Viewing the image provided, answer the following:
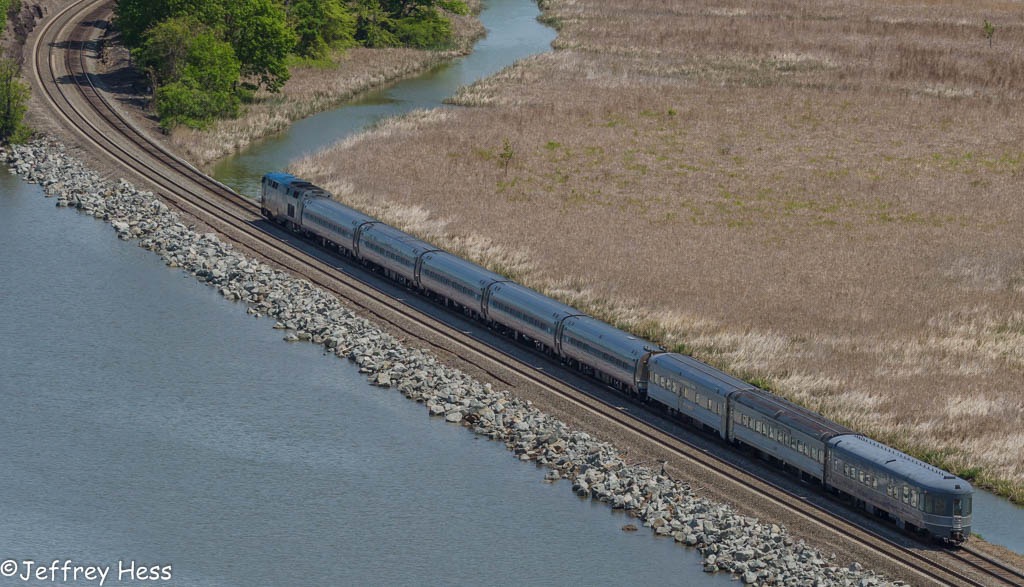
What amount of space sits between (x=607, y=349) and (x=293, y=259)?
83.5 feet

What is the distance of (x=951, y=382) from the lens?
63.2 m

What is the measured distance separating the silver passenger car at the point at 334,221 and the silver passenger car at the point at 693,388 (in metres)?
24.5

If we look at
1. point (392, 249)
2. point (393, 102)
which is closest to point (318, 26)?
point (393, 102)

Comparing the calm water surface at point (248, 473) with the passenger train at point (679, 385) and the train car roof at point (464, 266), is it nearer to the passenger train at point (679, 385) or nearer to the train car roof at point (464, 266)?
the passenger train at point (679, 385)

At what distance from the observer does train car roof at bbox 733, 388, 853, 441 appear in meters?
53.2

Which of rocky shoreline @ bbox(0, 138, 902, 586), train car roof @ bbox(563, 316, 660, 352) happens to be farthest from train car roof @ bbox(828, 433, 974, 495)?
train car roof @ bbox(563, 316, 660, 352)

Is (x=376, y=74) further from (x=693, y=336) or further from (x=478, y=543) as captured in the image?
(x=478, y=543)

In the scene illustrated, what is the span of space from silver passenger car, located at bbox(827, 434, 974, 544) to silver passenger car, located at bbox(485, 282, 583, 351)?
Answer: 54.7ft

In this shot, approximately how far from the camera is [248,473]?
2219 inches

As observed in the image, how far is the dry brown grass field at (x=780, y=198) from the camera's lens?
213 feet

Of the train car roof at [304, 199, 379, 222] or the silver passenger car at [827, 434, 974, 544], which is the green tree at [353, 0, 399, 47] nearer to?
the train car roof at [304, 199, 379, 222]

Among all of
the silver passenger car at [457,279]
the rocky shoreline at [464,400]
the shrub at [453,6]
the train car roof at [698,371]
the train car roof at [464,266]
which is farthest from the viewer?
the shrub at [453,6]

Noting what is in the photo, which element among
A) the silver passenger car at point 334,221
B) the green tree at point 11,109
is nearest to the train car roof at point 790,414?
the silver passenger car at point 334,221

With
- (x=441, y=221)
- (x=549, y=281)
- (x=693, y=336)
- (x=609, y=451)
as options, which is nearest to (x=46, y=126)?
(x=441, y=221)
